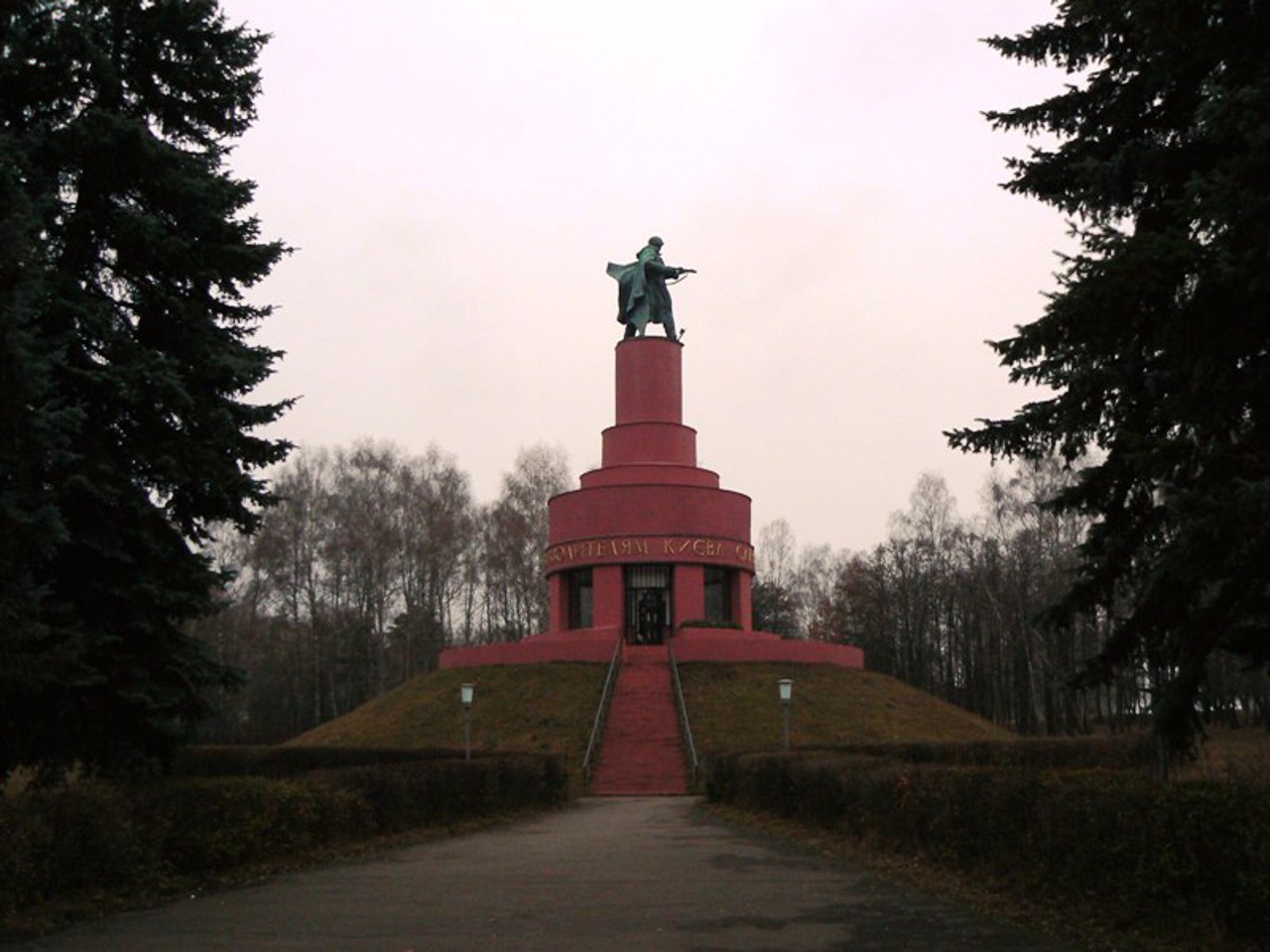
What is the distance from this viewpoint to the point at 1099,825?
27.4 feet

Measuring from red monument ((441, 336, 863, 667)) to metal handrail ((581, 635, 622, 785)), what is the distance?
479mm

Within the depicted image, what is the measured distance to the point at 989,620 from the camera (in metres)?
49.3

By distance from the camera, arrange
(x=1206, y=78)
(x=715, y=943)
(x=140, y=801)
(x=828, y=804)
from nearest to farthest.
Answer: (x=715, y=943) → (x=1206, y=78) → (x=140, y=801) → (x=828, y=804)

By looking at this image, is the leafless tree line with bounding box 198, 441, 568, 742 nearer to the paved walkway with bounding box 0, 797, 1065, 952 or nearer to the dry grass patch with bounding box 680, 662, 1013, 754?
the dry grass patch with bounding box 680, 662, 1013, 754

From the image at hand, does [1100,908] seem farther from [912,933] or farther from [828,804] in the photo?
[828,804]

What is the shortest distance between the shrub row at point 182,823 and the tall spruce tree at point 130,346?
3.47ft

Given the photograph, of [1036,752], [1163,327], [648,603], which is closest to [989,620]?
[648,603]

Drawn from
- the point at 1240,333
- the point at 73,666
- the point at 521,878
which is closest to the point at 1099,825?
the point at 1240,333

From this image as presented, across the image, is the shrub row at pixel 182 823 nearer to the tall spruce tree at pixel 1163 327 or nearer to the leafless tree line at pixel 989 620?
the tall spruce tree at pixel 1163 327

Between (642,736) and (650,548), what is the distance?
9181mm

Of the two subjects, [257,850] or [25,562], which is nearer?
[25,562]

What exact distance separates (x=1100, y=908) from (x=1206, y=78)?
19.8 feet

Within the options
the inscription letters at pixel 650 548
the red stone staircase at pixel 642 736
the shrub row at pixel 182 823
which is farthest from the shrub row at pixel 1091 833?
the inscription letters at pixel 650 548

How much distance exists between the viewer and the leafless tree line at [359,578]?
4978 centimetres
